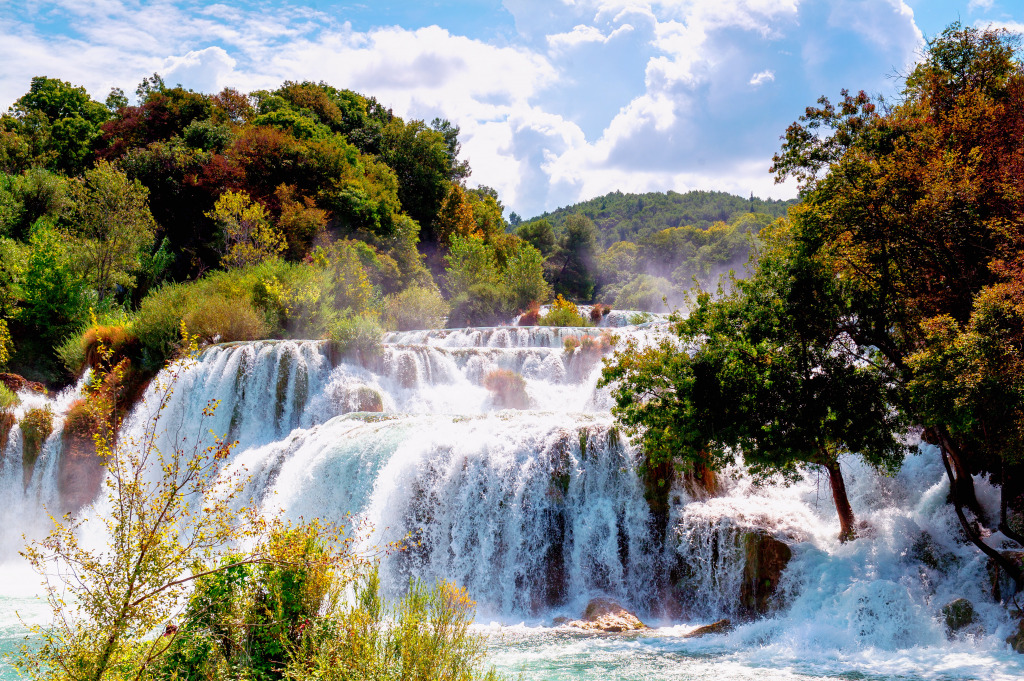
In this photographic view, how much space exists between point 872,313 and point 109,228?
2806cm

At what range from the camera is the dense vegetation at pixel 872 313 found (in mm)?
9578

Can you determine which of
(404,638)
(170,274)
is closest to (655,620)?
(404,638)

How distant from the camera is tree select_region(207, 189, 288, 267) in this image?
27.7 metres

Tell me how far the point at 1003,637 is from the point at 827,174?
297 inches

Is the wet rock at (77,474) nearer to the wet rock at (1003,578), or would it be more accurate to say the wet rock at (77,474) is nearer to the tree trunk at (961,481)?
the tree trunk at (961,481)

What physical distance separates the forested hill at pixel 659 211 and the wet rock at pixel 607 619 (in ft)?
299

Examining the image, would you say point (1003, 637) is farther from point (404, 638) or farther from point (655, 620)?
point (404, 638)

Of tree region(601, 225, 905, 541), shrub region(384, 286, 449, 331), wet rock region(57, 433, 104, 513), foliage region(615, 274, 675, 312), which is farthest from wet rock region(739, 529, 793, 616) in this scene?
foliage region(615, 274, 675, 312)

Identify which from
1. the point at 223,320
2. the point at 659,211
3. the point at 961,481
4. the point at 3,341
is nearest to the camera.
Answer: the point at 961,481

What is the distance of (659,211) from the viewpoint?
113 metres

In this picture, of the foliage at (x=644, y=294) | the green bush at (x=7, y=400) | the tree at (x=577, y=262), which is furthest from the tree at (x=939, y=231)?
the tree at (x=577, y=262)

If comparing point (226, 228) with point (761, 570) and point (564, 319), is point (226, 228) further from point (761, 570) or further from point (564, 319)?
point (761, 570)

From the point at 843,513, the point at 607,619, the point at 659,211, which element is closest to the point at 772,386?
the point at 843,513

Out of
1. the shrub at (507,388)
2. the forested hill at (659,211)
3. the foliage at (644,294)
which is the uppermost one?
the forested hill at (659,211)
